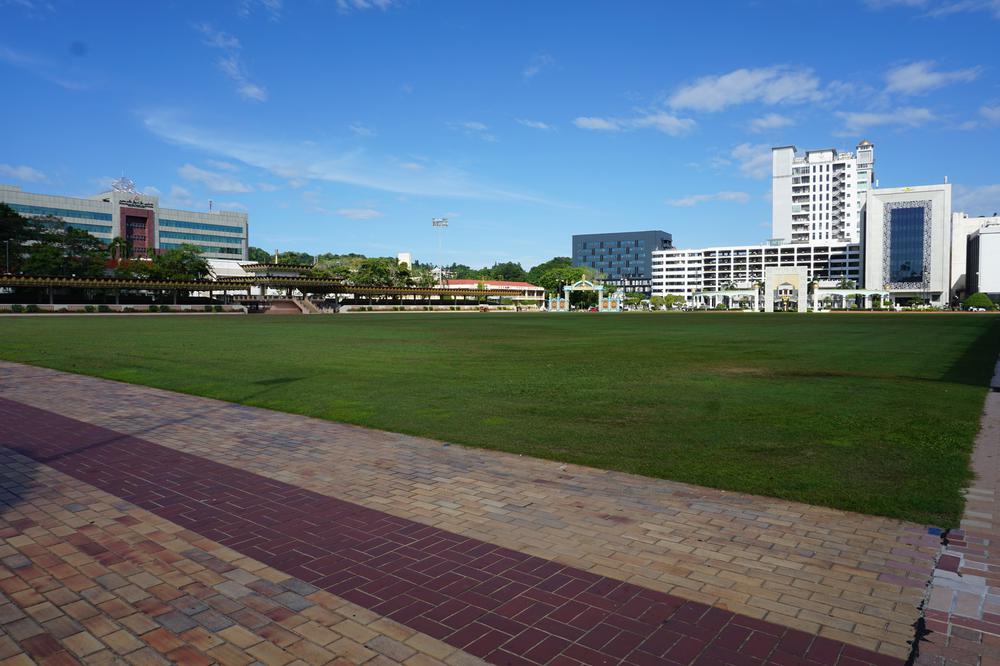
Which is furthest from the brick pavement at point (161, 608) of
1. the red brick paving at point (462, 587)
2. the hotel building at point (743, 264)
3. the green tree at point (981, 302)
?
the hotel building at point (743, 264)

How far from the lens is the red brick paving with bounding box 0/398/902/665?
11.8ft

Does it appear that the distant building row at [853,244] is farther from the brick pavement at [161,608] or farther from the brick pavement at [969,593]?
the brick pavement at [161,608]

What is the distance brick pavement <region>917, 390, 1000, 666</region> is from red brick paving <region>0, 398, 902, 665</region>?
16.9 inches

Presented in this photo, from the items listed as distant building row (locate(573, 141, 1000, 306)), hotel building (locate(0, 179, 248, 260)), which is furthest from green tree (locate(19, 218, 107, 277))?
distant building row (locate(573, 141, 1000, 306))

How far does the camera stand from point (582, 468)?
24.2ft

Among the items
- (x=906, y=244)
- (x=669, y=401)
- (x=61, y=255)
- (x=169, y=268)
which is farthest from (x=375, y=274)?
(x=669, y=401)

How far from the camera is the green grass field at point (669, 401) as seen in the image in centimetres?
714

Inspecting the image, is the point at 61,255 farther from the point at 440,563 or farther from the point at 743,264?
the point at 743,264

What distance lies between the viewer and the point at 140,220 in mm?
135875

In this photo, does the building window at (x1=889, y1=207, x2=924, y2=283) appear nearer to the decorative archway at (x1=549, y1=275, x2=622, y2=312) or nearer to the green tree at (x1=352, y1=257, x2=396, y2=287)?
the decorative archway at (x1=549, y1=275, x2=622, y2=312)

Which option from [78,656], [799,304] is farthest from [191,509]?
[799,304]

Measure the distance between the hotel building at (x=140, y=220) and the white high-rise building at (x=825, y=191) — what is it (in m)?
141

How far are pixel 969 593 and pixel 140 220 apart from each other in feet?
513

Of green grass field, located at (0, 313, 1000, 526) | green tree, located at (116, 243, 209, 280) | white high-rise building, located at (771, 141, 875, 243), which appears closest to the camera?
green grass field, located at (0, 313, 1000, 526)
